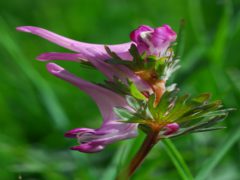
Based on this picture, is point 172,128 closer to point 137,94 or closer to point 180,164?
point 137,94

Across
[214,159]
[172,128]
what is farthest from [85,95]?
[172,128]

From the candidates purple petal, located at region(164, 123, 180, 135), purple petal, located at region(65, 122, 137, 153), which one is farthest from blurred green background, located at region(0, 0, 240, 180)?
purple petal, located at region(164, 123, 180, 135)

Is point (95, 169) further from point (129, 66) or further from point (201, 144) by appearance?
point (129, 66)

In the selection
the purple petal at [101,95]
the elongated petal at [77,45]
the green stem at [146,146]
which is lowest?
the green stem at [146,146]

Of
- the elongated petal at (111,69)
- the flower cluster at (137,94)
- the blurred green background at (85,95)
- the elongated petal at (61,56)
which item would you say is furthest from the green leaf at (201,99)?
the blurred green background at (85,95)

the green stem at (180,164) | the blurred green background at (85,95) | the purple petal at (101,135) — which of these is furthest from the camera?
the blurred green background at (85,95)

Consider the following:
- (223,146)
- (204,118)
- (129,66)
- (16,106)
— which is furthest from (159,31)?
(16,106)

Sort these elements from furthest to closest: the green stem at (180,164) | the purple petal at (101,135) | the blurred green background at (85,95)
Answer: the blurred green background at (85,95) → the green stem at (180,164) → the purple petal at (101,135)

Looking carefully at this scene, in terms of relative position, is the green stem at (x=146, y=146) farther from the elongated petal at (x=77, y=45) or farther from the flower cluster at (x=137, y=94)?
the elongated petal at (x=77, y=45)

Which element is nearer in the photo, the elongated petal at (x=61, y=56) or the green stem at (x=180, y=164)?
the elongated petal at (x=61, y=56)
